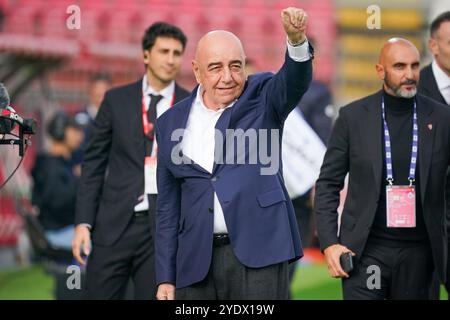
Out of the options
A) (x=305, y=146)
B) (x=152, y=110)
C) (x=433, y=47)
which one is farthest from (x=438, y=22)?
(x=152, y=110)

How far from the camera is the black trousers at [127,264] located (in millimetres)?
5750

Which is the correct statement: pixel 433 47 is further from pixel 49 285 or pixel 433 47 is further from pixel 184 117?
pixel 49 285

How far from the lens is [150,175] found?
18.5 ft

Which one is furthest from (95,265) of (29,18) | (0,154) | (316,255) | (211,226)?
(29,18)

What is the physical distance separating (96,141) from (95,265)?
29.2 inches

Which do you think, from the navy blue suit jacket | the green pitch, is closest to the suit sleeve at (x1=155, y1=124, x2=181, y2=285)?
the navy blue suit jacket

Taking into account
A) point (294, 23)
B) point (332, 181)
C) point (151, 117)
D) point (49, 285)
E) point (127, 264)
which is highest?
point (294, 23)

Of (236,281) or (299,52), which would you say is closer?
(299,52)

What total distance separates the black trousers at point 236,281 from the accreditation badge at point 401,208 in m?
1.03

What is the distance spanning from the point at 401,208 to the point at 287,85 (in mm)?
1317

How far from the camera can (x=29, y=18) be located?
15.2 m

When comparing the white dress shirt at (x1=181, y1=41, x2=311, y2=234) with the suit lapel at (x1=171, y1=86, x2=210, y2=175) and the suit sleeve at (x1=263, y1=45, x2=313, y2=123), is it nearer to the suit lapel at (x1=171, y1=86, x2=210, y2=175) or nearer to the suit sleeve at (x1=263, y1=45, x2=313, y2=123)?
the suit lapel at (x1=171, y1=86, x2=210, y2=175)

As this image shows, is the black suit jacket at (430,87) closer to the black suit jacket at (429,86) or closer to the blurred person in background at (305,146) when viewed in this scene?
the black suit jacket at (429,86)
